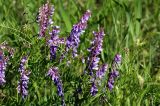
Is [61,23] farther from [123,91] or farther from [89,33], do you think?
[123,91]

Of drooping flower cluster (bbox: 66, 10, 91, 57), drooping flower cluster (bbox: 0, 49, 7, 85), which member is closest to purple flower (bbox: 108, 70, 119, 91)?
drooping flower cluster (bbox: 66, 10, 91, 57)

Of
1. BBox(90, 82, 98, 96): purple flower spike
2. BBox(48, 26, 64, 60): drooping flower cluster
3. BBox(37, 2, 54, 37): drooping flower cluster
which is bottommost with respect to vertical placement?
BBox(90, 82, 98, 96): purple flower spike

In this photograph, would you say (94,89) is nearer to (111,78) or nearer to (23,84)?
(111,78)

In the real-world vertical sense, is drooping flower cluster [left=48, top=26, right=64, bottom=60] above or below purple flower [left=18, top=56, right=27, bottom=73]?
above

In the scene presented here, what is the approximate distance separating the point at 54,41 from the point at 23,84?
0.98ft

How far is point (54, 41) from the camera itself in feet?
9.04

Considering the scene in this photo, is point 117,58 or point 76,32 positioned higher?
point 76,32

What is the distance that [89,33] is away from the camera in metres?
3.84

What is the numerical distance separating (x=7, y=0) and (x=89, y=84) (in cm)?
144

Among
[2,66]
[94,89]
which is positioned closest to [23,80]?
[2,66]

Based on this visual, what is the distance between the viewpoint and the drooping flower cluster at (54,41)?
108 inches

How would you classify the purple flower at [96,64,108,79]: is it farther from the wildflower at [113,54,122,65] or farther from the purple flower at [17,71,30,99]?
the purple flower at [17,71,30,99]

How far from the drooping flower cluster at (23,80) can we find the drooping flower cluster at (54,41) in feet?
0.63

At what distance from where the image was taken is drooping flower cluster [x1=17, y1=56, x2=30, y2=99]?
2623 mm
